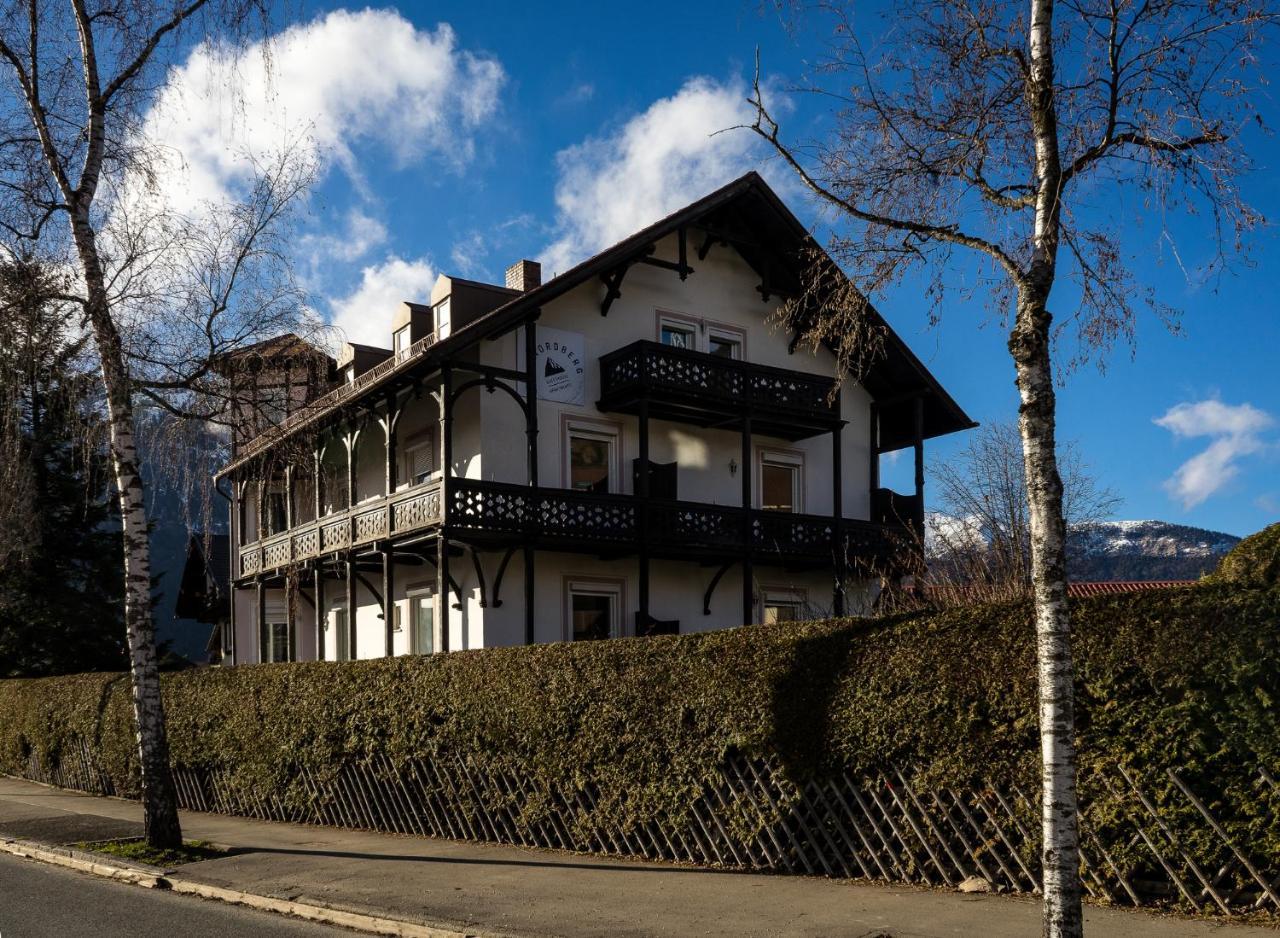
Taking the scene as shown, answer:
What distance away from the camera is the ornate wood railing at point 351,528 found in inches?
863

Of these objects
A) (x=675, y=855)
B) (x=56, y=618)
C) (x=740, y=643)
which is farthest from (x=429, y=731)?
(x=56, y=618)

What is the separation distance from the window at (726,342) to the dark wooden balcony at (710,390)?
5.63 ft

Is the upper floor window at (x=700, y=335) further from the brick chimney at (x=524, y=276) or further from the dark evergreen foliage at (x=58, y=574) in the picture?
the dark evergreen foliage at (x=58, y=574)

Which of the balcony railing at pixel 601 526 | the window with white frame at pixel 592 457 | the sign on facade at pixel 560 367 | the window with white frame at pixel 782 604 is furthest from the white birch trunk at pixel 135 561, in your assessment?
the window with white frame at pixel 782 604

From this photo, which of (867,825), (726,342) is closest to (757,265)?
(726,342)

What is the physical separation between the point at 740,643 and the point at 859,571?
51.4 ft

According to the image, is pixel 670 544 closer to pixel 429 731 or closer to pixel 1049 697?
pixel 429 731

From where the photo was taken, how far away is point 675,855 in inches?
475

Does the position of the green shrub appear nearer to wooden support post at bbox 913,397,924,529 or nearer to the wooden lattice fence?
the wooden lattice fence

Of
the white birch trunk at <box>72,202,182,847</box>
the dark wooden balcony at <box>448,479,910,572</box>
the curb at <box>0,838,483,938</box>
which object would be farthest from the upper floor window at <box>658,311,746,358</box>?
the curb at <box>0,838,483,938</box>

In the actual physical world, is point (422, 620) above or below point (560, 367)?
below

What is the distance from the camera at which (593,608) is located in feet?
81.1

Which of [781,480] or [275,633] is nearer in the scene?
[781,480]

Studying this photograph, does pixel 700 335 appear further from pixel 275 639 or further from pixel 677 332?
pixel 275 639
